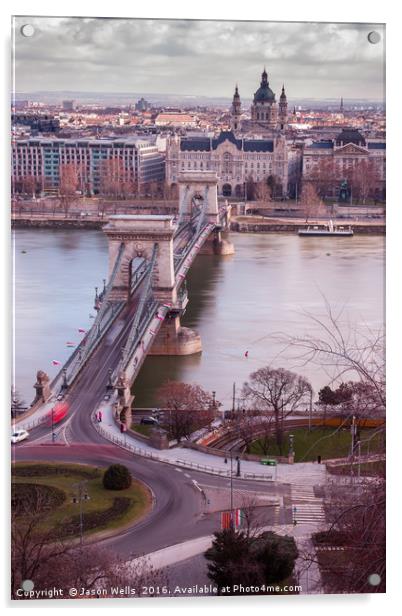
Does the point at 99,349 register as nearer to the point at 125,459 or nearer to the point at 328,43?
the point at 125,459

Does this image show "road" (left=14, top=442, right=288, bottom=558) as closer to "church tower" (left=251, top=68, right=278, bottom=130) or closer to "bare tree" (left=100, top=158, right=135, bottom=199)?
"church tower" (left=251, top=68, right=278, bottom=130)

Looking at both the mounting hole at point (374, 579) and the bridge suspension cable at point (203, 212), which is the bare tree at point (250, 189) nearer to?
the bridge suspension cable at point (203, 212)

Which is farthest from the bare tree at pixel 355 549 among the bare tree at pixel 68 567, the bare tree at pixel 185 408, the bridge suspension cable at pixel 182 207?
the bridge suspension cable at pixel 182 207

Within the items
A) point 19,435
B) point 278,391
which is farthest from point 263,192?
point 19,435

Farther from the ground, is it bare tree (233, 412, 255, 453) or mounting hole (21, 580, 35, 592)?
bare tree (233, 412, 255, 453)

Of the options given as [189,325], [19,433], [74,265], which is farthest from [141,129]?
[74,265]

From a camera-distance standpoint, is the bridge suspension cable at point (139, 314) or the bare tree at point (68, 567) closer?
the bare tree at point (68, 567)

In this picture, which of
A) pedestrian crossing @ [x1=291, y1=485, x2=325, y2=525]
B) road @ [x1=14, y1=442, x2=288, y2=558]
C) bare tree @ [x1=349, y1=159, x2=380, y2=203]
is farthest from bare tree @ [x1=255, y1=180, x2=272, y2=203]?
pedestrian crossing @ [x1=291, y1=485, x2=325, y2=525]
